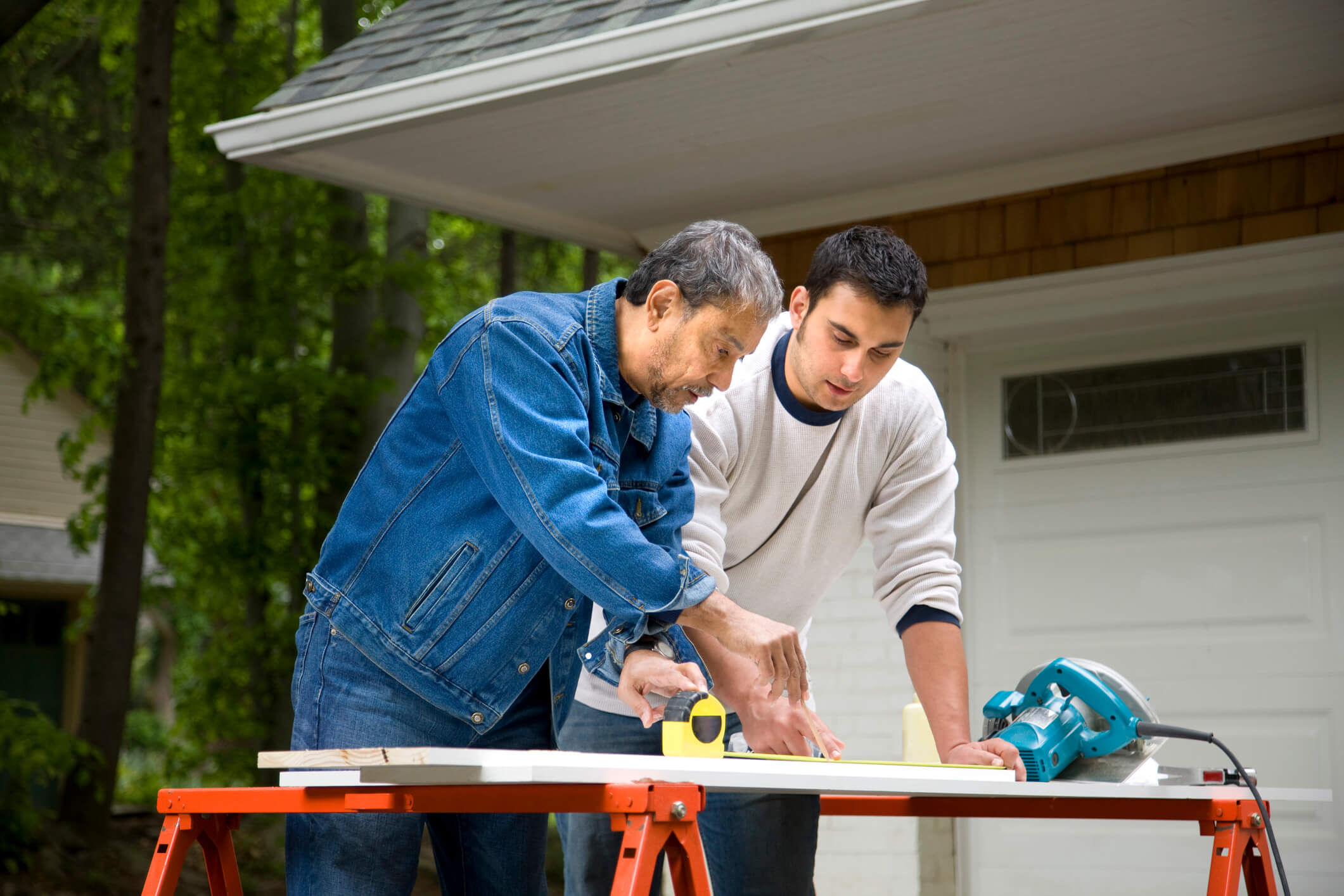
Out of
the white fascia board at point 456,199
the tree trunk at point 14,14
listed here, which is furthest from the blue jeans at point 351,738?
the tree trunk at point 14,14

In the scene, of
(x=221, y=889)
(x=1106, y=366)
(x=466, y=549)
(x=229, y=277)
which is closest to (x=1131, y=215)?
(x=1106, y=366)

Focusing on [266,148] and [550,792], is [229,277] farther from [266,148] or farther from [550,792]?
[550,792]

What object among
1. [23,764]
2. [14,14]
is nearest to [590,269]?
[14,14]

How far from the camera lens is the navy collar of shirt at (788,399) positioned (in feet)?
8.96

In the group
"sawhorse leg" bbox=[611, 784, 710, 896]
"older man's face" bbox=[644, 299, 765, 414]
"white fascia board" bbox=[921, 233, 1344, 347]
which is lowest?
"sawhorse leg" bbox=[611, 784, 710, 896]

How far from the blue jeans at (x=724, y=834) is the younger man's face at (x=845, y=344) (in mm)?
660

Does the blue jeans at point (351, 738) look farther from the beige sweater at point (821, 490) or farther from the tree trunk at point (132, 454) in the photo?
the tree trunk at point (132, 454)

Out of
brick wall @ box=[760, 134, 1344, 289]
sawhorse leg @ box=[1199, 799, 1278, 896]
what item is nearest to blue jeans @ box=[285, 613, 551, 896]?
sawhorse leg @ box=[1199, 799, 1278, 896]

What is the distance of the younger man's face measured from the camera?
2.54m

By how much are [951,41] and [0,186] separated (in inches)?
398

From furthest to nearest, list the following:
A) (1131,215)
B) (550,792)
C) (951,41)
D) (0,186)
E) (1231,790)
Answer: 1. (0,186)
2. (1131,215)
3. (951,41)
4. (1231,790)
5. (550,792)

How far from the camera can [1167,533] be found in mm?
4984

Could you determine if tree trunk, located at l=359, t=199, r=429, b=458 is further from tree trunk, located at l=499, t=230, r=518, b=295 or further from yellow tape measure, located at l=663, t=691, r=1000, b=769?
yellow tape measure, located at l=663, t=691, r=1000, b=769

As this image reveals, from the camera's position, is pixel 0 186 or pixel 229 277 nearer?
pixel 229 277
